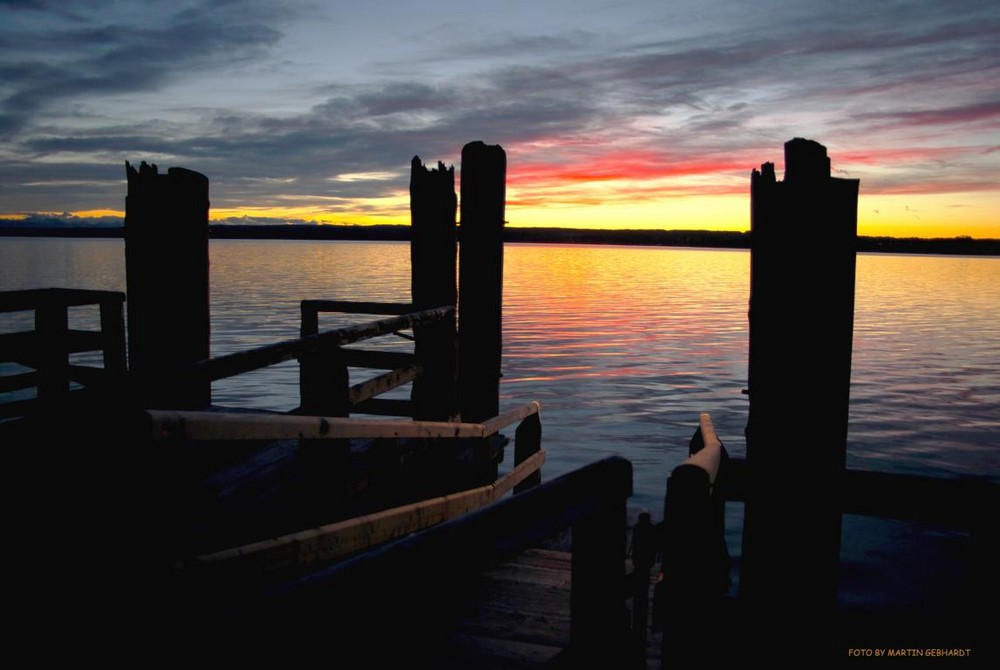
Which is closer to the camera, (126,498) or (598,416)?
(126,498)

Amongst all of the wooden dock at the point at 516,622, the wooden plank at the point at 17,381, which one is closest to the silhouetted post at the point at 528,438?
the wooden dock at the point at 516,622

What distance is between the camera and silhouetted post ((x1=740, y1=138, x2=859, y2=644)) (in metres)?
3.21

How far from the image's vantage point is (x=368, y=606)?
1.46 meters

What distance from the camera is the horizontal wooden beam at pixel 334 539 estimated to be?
3.50m

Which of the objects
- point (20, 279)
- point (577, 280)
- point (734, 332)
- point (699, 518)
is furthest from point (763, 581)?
point (20, 279)

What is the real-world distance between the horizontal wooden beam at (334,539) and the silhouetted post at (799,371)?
7.35 feet

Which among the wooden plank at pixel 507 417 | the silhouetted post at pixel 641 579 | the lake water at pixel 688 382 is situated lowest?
the lake water at pixel 688 382

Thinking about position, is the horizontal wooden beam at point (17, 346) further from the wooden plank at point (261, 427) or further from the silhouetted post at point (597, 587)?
the silhouetted post at point (597, 587)

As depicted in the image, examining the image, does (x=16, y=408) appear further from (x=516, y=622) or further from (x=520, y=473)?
(x=516, y=622)

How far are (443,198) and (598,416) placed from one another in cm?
1020

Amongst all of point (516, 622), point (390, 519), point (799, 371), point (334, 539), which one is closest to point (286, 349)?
point (334, 539)

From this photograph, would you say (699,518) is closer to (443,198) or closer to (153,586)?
(153,586)

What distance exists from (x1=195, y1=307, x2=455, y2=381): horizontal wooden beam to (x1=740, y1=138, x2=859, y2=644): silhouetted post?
2.19 metres

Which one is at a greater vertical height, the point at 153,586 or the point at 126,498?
the point at 126,498
